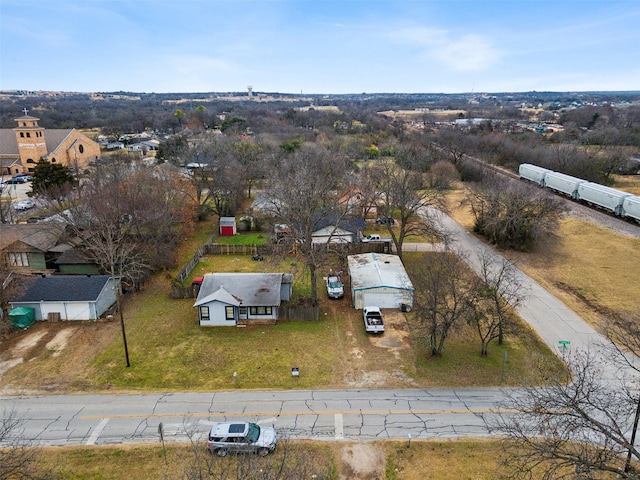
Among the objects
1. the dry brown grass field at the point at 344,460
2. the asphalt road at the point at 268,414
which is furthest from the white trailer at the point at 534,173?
the dry brown grass field at the point at 344,460

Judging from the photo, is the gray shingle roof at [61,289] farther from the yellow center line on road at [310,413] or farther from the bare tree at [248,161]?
the bare tree at [248,161]

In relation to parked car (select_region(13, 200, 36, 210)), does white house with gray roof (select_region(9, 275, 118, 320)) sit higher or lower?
lower

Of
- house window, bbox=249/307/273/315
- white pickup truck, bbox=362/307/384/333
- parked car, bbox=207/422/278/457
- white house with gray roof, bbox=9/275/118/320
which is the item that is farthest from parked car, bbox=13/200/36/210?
parked car, bbox=207/422/278/457

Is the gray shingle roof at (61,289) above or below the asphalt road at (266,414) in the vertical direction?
above

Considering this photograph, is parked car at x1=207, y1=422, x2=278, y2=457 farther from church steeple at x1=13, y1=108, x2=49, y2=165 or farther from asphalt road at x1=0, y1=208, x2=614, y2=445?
church steeple at x1=13, y1=108, x2=49, y2=165

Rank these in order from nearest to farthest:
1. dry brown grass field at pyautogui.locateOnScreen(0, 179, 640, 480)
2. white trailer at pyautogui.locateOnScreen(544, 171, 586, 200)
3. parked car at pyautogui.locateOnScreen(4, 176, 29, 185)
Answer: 1. dry brown grass field at pyautogui.locateOnScreen(0, 179, 640, 480)
2. white trailer at pyautogui.locateOnScreen(544, 171, 586, 200)
3. parked car at pyautogui.locateOnScreen(4, 176, 29, 185)

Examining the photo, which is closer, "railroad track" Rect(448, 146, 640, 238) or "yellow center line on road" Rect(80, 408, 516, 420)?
"yellow center line on road" Rect(80, 408, 516, 420)

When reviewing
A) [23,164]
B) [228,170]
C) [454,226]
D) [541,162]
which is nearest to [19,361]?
[228,170]
